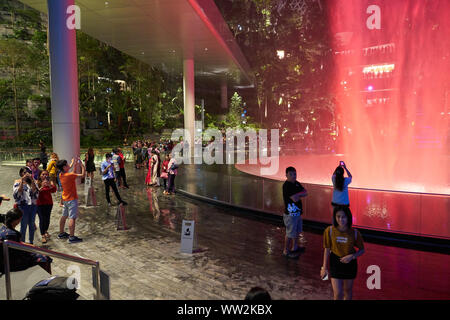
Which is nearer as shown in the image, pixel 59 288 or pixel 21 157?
pixel 59 288

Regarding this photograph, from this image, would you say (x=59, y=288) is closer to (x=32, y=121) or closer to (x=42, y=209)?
(x=42, y=209)

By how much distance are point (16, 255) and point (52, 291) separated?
66 cm

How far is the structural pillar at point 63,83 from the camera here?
14461 mm

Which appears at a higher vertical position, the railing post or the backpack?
the railing post

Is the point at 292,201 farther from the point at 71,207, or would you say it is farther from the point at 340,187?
the point at 71,207

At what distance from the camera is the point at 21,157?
28.8m

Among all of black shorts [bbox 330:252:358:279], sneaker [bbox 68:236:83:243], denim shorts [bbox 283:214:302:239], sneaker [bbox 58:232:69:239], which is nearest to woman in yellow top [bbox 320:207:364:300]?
black shorts [bbox 330:252:358:279]

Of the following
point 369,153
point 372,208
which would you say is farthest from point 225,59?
point 372,208

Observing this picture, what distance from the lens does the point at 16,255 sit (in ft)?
14.7

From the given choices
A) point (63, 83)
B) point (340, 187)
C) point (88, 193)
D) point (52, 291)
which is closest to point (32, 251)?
point (52, 291)

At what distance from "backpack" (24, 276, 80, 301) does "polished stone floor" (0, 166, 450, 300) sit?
0.63 metres

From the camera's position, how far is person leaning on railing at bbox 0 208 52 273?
4473 millimetres

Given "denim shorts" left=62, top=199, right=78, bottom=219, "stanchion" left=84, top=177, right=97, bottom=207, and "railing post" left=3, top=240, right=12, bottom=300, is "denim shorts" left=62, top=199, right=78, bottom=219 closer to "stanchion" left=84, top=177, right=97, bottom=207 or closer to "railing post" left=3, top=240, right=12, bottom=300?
"railing post" left=3, top=240, right=12, bottom=300
